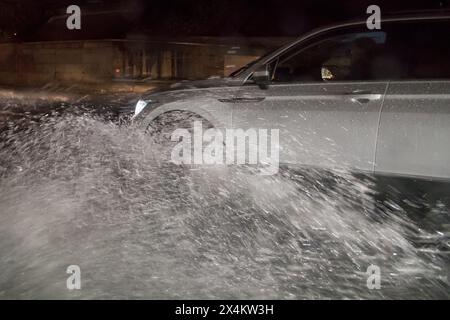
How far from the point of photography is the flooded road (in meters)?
3.91

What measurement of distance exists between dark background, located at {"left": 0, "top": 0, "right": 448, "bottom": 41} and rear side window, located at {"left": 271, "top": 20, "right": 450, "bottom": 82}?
1158 cm

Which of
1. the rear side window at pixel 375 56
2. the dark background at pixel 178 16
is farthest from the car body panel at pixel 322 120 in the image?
the dark background at pixel 178 16

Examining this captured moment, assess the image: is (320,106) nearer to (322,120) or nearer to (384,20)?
(322,120)

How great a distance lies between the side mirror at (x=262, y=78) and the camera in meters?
5.67

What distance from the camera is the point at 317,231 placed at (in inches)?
198

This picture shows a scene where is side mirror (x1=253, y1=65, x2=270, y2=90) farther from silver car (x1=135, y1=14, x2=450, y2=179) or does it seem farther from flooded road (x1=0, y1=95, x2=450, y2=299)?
flooded road (x1=0, y1=95, x2=450, y2=299)

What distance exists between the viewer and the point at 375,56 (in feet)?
17.7

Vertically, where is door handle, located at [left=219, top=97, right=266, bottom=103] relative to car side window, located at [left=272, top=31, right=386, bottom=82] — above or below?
below

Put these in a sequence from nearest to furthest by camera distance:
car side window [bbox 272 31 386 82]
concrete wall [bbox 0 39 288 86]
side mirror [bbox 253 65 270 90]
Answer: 1. car side window [bbox 272 31 386 82]
2. side mirror [bbox 253 65 270 90]
3. concrete wall [bbox 0 39 288 86]

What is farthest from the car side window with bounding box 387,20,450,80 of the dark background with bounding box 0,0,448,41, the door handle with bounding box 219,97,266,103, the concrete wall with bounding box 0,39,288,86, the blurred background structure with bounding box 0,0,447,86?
the concrete wall with bounding box 0,39,288,86

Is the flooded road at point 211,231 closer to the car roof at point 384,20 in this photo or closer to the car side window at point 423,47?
the car side window at point 423,47

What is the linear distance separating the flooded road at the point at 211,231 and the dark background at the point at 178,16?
12.2m
